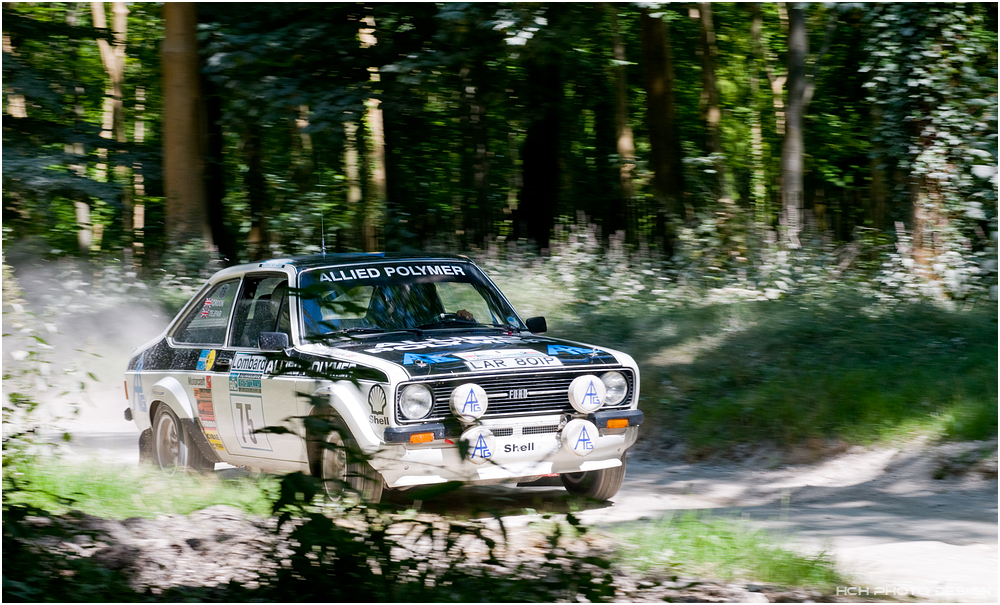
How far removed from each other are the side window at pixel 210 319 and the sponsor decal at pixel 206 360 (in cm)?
8

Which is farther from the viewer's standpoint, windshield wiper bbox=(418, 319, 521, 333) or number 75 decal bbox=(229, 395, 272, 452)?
windshield wiper bbox=(418, 319, 521, 333)

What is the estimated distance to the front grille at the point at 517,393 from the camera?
21.6 feet

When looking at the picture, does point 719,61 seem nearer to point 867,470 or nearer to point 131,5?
point 131,5

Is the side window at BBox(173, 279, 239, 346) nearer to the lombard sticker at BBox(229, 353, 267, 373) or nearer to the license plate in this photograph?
the lombard sticker at BBox(229, 353, 267, 373)

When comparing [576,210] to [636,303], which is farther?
[576,210]

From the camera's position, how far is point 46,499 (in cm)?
575

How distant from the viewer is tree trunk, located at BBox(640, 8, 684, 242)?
Answer: 18.0m

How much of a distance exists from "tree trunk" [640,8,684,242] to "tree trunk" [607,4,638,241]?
0.60m

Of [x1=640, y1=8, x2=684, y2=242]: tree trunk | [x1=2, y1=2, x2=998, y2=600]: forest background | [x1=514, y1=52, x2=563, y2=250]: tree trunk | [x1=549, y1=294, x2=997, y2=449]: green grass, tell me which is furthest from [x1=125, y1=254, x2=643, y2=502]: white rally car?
[x1=514, y1=52, x2=563, y2=250]: tree trunk

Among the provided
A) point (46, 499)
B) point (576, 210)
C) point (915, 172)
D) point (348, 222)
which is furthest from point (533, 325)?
point (348, 222)

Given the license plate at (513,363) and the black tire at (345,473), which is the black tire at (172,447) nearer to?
the license plate at (513,363)

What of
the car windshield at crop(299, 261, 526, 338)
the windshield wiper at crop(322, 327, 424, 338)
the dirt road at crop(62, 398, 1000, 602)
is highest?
the car windshield at crop(299, 261, 526, 338)

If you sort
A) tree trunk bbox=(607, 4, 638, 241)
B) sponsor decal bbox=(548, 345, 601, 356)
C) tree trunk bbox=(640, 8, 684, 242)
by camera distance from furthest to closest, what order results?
tree trunk bbox=(640, 8, 684, 242), tree trunk bbox=(607, 4, 638, 241), sponsor decal bbox=(548, 345, 601, 356)

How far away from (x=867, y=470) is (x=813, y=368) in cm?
193
